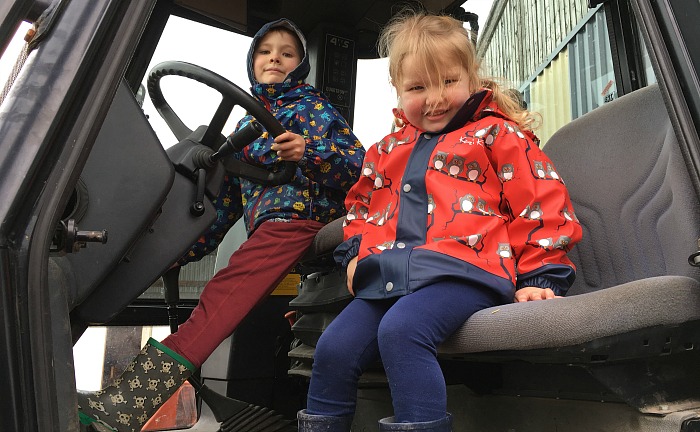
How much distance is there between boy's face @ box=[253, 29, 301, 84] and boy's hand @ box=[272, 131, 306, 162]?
0.38 m

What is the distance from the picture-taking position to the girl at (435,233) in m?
1.07

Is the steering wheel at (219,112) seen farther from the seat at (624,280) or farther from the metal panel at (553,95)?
the metal panel at (553,95)

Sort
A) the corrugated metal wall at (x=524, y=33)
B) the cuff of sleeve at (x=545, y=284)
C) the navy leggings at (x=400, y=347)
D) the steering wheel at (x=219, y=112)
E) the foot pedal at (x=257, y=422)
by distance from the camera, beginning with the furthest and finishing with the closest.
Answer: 1. the corrugated metal wall at (x=524, y=33)
2. the foot pedal at (x=257, y=422)
3. the steering wheel at (x=219, y=112)
4. the cuff of sleeve at (x=545, y=284)
5. the navy leggings at (x=400, y=347)

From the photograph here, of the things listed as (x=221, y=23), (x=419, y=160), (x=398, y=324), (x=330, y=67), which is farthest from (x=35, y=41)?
(x=330, y=67)

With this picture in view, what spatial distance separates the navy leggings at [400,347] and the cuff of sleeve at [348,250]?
11 cm

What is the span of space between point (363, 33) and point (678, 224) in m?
1.33

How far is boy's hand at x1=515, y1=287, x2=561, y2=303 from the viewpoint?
1108 mm

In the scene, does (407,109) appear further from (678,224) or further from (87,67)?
(87,67)

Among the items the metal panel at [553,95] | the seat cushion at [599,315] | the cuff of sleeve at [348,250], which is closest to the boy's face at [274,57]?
the cuff of sleeve at [348,250]

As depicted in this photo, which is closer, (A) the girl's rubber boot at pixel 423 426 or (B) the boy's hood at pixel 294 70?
(A) the girl's rubber boot at pixel 423 426

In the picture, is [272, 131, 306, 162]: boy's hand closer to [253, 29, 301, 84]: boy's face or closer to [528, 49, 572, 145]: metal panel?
[253, 29, 301, 84]: boy's face

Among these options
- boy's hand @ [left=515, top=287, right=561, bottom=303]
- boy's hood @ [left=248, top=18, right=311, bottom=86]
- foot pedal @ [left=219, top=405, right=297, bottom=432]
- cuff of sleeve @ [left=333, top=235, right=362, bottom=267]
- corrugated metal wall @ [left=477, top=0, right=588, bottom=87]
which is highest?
corrugated metal wall @ [left=477, top=0, right=588, bottom=87]

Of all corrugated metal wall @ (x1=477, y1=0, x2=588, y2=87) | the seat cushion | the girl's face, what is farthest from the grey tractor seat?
corrugated metal wall @ (x1=477, y1=0, x2=588, y2=87)

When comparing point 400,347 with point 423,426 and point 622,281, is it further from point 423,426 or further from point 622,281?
point 622,281
